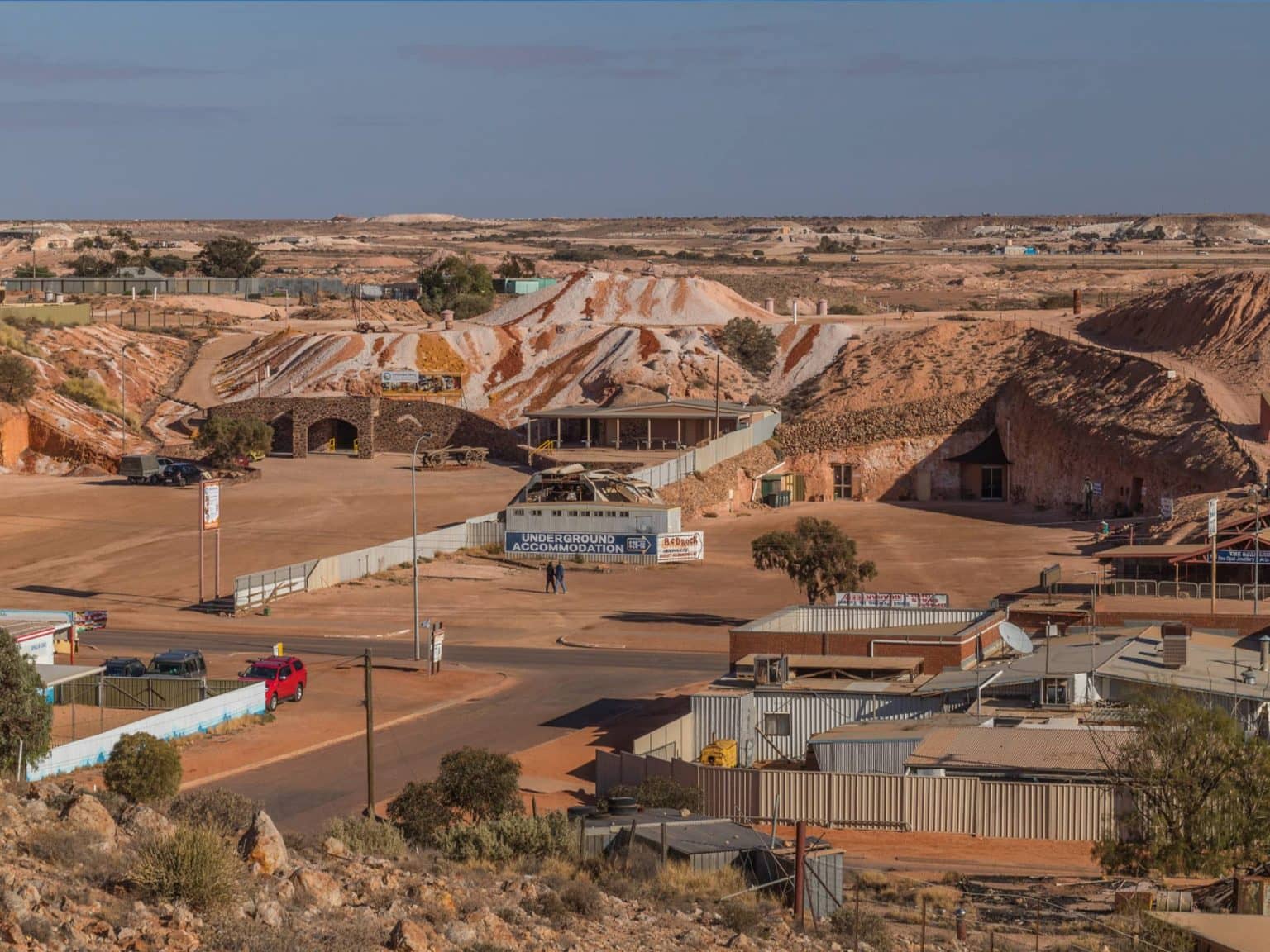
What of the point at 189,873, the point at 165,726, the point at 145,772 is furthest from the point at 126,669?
the point at 189,873

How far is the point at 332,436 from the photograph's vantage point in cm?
8969

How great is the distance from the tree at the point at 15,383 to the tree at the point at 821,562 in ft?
140

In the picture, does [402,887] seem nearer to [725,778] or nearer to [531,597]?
[725,778]

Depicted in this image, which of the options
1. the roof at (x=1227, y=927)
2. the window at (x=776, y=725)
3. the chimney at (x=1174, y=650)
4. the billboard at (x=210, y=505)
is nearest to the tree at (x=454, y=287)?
the billboard at (x=210, y=505)

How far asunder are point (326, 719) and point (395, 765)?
472 cm

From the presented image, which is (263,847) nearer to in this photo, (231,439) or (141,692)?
(141,692)

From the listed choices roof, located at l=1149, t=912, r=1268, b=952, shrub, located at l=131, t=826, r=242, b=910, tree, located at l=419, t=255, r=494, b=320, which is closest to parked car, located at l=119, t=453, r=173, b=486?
tree, located at l=419, t=255, r=494, b=320

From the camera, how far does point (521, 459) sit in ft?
282

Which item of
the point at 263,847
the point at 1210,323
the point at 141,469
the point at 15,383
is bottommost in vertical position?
the point at 263,847

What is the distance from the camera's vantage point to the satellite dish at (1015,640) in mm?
37062

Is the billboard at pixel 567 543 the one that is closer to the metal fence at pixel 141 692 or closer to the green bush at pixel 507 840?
the metal fence at pixel 141 692

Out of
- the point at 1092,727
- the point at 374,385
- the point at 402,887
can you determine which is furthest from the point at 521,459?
the point at 402,887

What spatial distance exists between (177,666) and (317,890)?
2372 cm

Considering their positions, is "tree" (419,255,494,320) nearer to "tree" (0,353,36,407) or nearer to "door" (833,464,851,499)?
"tree" (0,353,36,407)
